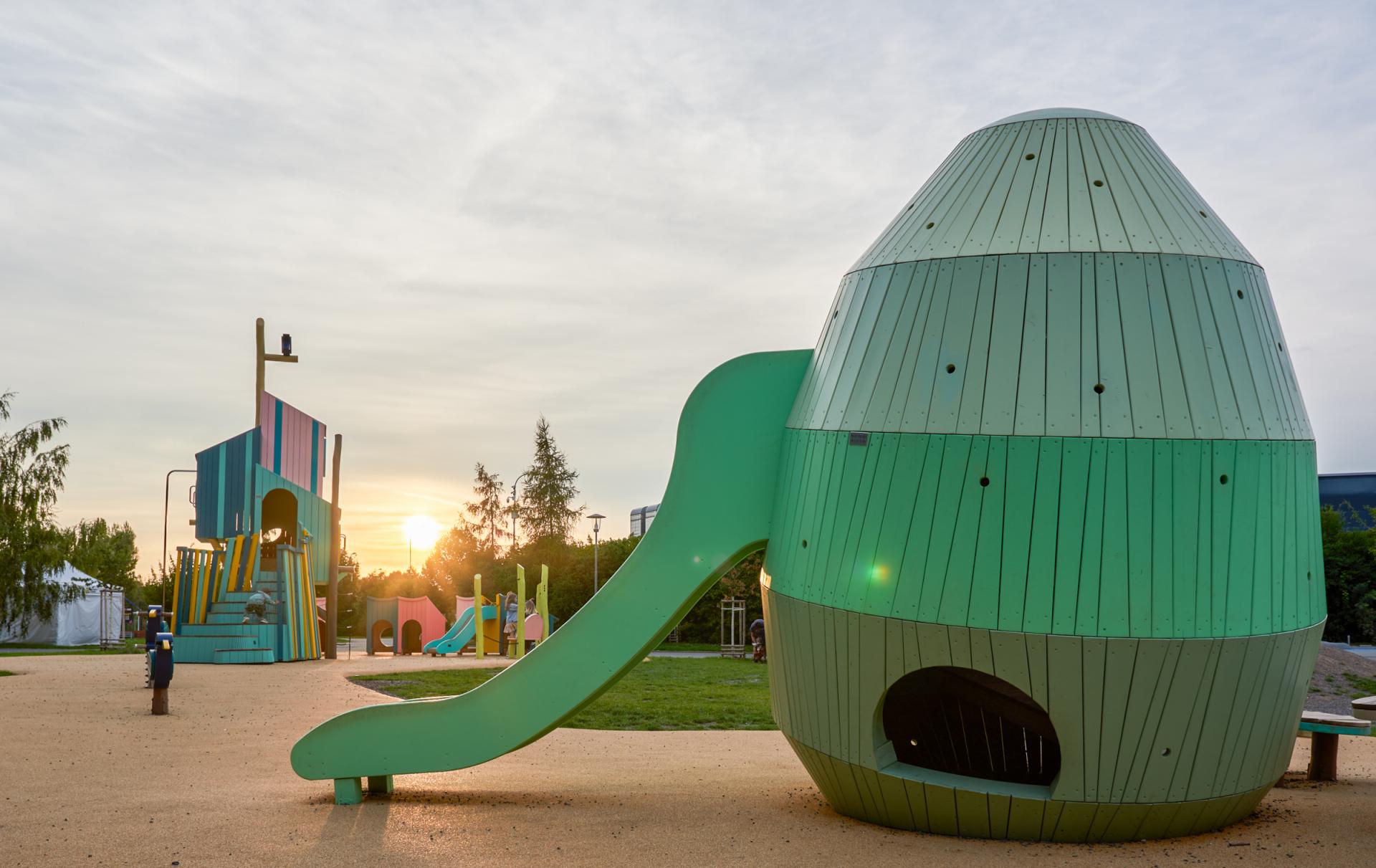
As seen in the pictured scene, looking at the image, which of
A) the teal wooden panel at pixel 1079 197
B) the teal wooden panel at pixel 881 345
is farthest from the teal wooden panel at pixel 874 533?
the teal wooden panel at pixel 1079 197

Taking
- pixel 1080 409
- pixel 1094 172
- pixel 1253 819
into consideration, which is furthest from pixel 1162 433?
pixel 1253 819

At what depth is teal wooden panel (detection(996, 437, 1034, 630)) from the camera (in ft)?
25.8

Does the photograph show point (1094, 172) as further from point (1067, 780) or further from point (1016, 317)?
point (1067, 780)

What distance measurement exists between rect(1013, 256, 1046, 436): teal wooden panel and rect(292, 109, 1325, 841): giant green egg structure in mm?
20

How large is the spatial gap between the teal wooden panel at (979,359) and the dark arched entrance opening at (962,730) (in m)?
1.98

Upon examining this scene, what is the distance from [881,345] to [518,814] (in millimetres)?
4895

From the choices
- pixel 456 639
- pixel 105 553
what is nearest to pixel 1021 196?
pixel 456 639

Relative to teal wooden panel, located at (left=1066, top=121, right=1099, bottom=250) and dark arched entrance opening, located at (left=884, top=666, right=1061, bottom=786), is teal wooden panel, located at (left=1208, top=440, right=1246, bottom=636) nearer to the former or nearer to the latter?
dark arched entrance opening, located at (left=884, top=666, right=1061, bottom=786)

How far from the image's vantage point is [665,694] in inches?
834

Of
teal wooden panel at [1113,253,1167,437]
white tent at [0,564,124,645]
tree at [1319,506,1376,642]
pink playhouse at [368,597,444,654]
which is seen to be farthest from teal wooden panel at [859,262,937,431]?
white tent at [0,564,124,645]

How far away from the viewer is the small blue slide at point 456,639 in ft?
106

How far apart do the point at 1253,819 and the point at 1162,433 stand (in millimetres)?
3578

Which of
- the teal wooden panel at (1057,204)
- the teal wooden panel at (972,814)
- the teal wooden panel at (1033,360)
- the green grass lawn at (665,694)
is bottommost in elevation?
the green grass lawn at (665,694)

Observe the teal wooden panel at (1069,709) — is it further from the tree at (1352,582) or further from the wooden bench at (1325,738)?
the tree at (1352,582)
